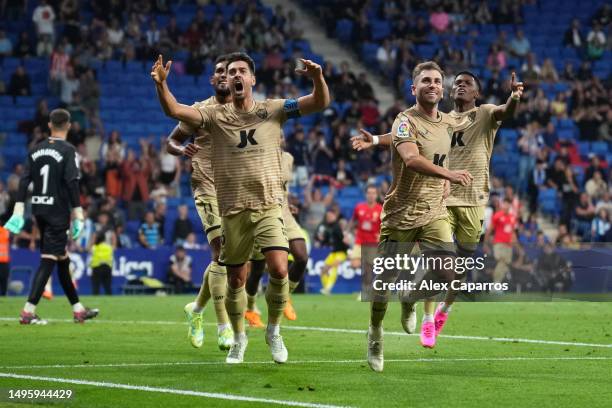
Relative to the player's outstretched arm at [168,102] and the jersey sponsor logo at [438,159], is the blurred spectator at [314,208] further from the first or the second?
the player's outstretched arm at [168,102]

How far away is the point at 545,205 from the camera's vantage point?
101 feet

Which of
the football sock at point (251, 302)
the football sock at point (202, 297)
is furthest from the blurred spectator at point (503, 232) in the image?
the football sock at point (202, 297)

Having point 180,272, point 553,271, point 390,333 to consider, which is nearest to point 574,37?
point 553,271

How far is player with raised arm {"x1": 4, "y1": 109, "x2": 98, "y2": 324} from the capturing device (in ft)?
51.7

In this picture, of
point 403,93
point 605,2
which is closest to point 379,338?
point 403,93

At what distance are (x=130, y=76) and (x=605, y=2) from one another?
1470 cm

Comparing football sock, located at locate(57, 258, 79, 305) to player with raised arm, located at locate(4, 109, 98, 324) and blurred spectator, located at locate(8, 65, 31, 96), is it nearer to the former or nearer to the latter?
player with raised arm, located at locate(4, 109, 98, 324)

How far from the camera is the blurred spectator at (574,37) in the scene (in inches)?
1435

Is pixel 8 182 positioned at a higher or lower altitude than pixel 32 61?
lower

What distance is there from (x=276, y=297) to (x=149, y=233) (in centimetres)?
1611

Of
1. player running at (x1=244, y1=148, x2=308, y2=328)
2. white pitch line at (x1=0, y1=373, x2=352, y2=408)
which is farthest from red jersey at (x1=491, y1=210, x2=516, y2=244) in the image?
white pitch line at (x1=0, y1=373, x2=352, y2=408)

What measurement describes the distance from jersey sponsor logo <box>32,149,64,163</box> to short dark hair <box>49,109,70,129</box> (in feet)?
1.03

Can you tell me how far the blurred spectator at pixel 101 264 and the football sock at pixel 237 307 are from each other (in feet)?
46.4

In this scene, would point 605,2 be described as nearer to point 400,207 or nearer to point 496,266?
point 496,266
